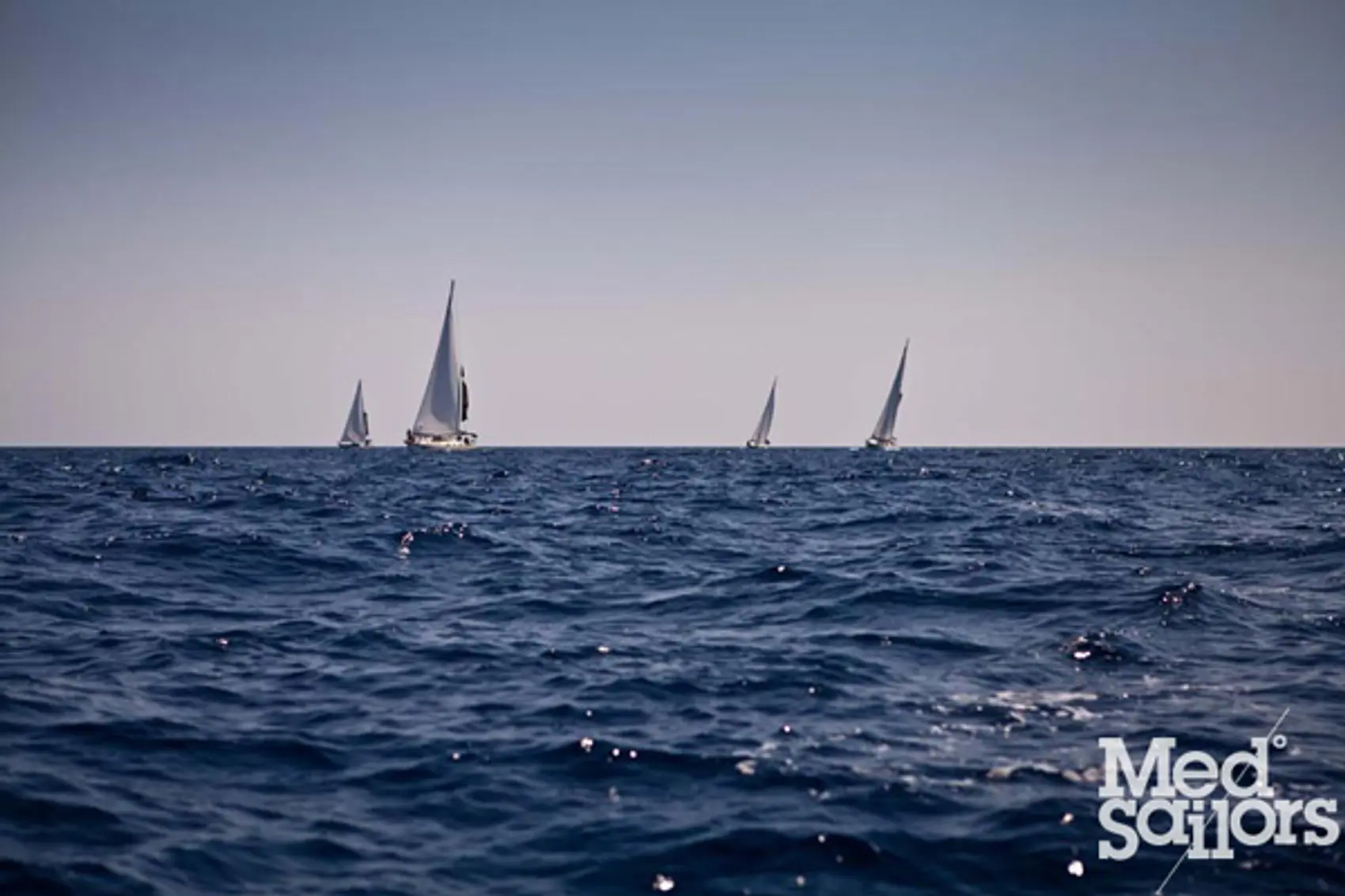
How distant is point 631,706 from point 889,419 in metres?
117

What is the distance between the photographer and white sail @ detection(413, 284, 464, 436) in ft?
283

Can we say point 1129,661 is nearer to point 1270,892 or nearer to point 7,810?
point 1270,892

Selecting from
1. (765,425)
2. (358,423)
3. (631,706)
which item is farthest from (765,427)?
(631,706)

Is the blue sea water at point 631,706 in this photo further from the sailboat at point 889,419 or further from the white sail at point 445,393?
the sailboat at point 889,419

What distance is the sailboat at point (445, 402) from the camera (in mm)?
86625

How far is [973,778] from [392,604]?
394 inches

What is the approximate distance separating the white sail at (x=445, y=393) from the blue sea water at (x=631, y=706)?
2572 inches

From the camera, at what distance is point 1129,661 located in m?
11.4

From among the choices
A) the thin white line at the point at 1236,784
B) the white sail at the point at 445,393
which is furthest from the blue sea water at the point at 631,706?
the white sail at the point at 445,393

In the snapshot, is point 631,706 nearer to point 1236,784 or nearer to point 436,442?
point 1236,784

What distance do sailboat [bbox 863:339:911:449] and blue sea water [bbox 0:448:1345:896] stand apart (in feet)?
328

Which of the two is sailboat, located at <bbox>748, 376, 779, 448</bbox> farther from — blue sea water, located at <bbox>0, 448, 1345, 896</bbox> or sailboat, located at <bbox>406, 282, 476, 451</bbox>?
blue sea water, located at <bbox>0, 448, 1345, 896</bbox>

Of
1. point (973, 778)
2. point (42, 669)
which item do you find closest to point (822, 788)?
point (973, 778)

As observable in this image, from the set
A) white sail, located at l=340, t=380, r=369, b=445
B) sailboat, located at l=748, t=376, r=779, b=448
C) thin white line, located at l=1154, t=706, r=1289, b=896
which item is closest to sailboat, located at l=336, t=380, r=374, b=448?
white sail, located at l=340, t=380, r=369, b=445
